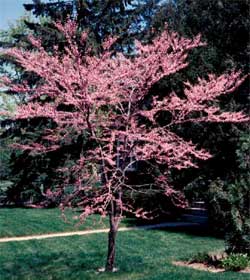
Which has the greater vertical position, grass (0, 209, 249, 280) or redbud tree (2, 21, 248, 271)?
redbud tree (2, 21, 248, 271)

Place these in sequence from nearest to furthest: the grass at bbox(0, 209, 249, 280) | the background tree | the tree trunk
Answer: the grass at bbox(0, 209, 249, 280)
the tree trunk
the background tree

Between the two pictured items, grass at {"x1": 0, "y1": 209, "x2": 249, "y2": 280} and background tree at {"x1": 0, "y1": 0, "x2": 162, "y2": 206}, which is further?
background tree at {"x1": 0, "y1": 0, "x2": 162, "y2": 206}

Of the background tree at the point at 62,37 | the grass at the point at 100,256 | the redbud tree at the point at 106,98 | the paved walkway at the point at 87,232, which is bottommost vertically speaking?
the grass at the point at 100,256

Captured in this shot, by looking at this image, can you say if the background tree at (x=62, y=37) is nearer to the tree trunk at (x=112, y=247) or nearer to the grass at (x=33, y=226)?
the grass at (x=33, y=226)

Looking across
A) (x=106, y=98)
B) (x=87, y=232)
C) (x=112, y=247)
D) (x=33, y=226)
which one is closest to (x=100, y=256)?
(x=112, y=247)

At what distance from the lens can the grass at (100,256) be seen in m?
7.93

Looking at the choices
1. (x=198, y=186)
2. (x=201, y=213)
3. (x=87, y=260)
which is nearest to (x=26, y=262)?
(x=87, y=260)

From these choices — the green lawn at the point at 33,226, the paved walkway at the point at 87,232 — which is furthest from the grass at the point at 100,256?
the paved walkway at the point at 87,232

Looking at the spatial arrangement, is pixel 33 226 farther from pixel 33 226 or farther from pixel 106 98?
pixel 106 98

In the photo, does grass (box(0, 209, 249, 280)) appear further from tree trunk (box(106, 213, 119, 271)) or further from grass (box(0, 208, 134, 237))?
tree trunk (box(106, 213, 119, 271))

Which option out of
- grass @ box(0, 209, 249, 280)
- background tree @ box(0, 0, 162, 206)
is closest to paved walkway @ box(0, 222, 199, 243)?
grass @ box(0, 209, 249, 280)

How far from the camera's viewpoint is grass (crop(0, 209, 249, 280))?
26.0 feet

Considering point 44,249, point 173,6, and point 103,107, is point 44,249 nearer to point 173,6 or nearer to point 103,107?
point 103,107

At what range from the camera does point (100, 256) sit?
10.8 meters
